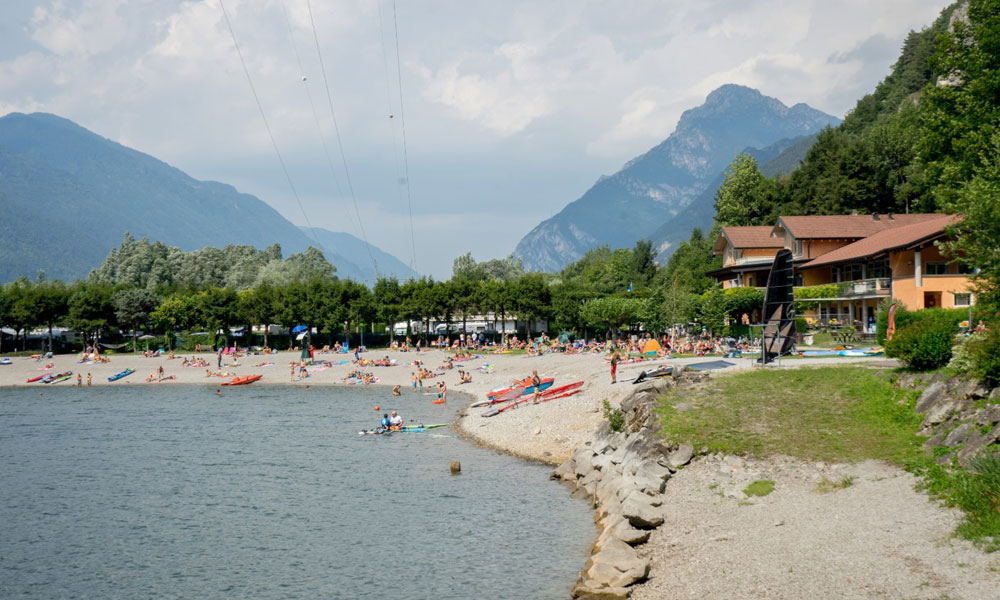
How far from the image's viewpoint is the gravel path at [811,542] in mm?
12312

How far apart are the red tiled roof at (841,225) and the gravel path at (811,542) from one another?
2140 inches

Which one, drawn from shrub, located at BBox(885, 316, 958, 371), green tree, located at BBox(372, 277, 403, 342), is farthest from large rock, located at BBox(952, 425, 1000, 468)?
green tree, located at BBox(372, 277, 403, 342)

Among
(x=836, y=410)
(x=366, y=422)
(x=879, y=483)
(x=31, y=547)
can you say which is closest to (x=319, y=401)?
(x=366, y=422)

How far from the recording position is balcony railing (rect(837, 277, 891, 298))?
52281mm

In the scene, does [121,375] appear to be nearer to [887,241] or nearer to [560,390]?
[560,390]

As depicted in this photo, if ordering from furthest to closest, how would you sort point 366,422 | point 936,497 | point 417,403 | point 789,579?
point 417,403, point 366,422, point 936,497, point 789,579

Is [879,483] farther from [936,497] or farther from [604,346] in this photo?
[604,346]

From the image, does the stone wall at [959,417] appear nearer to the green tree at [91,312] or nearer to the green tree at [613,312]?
the green tree at [613,312]

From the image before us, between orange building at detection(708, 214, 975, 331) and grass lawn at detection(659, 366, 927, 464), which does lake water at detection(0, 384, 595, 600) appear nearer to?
grass lawn at detection(659, 366, 927, 464)

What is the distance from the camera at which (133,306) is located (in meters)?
95.6

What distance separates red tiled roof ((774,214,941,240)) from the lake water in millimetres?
43207

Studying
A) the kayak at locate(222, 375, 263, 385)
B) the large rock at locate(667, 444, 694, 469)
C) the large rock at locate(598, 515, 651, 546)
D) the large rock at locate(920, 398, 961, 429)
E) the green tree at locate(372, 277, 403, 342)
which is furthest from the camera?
the green tree at locate(372, 277, 403, 342)

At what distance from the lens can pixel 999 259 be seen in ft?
76.0

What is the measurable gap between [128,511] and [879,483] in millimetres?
24646
